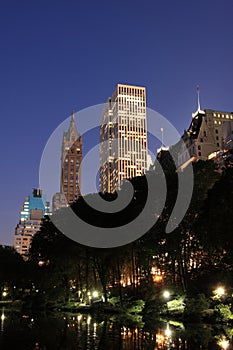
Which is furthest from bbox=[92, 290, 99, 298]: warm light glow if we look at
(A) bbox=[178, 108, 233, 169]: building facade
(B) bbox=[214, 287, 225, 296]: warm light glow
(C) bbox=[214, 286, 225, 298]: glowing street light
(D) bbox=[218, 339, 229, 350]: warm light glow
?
(A) bbox=[178, 108, 233, 169]: building facade

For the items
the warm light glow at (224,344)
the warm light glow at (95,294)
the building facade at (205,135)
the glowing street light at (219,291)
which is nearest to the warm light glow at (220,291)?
the glowing street light at (219,291)

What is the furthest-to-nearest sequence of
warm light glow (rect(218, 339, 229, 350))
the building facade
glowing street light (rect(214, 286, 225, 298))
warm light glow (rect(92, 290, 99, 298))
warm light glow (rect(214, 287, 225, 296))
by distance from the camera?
the building facade
warm light glow (rect(92, 290, 99, 298))
warm light glow (rect(214, 287, 225, 296))
glowing street light (rect(214, 286, 225, 298))
warm light glow (rect(218, 339, 229, 350))

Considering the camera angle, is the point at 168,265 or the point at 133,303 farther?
the point at 168,265

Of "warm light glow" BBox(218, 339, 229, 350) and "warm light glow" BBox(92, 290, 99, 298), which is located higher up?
"warm light glow" BBox(92, 290, 99, 298)

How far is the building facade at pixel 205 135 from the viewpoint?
129m

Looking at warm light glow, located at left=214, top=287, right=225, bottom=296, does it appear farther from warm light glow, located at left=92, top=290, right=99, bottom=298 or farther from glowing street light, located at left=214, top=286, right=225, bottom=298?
warm light glow, located at left=92, top=290, right=99, bottom=298

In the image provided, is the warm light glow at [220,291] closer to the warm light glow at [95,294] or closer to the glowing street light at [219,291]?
the glowing street light at [219,291]

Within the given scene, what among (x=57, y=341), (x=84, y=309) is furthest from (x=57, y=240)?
(x=57, y=341)

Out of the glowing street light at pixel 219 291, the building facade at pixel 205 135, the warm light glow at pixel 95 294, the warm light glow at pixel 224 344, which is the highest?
the building facade at pixel 205 135

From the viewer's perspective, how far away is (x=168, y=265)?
2099 inches

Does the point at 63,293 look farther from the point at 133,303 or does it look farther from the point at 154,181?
the point at 154,181

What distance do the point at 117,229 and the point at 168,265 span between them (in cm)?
904

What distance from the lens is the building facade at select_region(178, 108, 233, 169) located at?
129375mm

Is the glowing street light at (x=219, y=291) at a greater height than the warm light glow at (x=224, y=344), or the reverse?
the glowing street light at (x=219, y=291)
